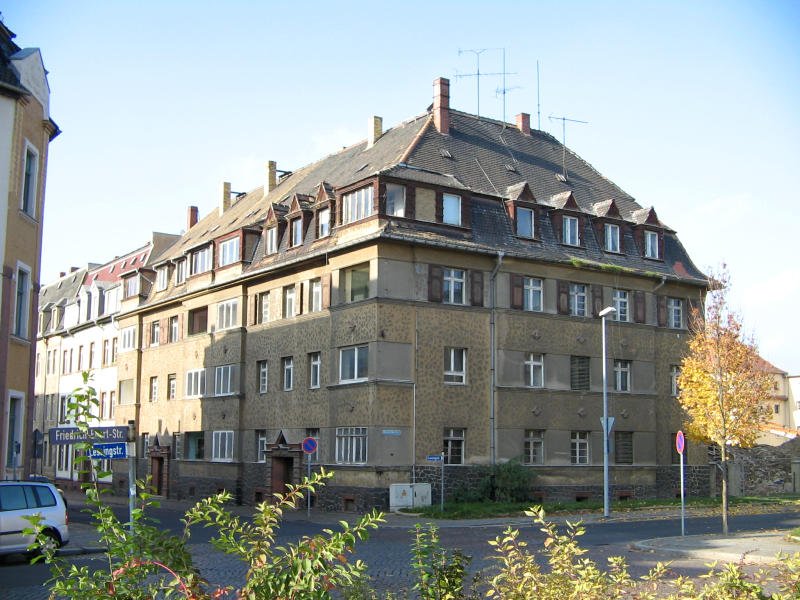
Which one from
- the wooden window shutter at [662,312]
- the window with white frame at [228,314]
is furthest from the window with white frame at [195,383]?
the wooden window shutter at [662,312]

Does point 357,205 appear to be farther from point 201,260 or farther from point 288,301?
point 201,260

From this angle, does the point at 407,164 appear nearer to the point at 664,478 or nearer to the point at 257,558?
the point at 664,478

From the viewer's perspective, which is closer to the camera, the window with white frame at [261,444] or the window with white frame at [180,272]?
the window with white frame at [261,444]

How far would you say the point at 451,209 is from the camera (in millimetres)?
36156

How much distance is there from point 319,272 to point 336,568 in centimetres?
3140

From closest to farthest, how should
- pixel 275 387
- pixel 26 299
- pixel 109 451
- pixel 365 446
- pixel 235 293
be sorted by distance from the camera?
pixel 109 451 < pixel 26 299 < pixel 365 446 < pixel 275 387 < pixel 235 293

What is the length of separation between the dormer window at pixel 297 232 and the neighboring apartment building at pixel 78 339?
16627 mm

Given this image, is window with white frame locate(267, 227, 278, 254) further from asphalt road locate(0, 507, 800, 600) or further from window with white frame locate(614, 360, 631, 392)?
window with white frame locate(614, 360, 631, 392)

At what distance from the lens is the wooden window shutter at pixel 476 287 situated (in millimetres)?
35938

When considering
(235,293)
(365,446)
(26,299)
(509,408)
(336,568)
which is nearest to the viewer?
(336,568)

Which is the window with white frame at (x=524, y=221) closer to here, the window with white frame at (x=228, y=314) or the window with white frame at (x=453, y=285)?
the window with white frame at (x=453, y=285)

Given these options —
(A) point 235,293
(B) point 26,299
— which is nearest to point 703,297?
(A) point 235,293

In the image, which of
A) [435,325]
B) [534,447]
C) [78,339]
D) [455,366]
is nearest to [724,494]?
[455,366]

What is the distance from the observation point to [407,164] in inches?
1432
